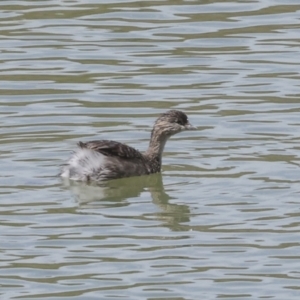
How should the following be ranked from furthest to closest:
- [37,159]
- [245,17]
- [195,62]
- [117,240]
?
1. [245,17]
2. [195,62]
3. [37,159]
4. [117,240]

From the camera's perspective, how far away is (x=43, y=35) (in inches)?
736

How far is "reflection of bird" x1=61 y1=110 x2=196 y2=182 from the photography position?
13.8 metres

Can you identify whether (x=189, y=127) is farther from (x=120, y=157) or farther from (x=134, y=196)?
(x=134, y=196)

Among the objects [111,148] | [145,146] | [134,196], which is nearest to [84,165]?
[111,148]

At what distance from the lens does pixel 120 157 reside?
1400cm

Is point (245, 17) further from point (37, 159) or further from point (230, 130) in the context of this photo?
point (37, 159)

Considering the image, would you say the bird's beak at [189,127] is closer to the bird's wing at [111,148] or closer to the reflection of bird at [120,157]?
the reflection of bird at [120,157]

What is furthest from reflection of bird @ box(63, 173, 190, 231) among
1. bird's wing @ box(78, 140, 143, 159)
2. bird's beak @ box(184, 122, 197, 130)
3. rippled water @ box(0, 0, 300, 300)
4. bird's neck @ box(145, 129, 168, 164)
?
bird's beak @ box(184, 122, 197, 130)

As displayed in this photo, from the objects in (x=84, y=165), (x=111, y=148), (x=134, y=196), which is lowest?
(x=134, y=196)

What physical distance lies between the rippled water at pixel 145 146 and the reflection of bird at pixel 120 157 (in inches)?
5.2

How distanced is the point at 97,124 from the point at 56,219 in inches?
131

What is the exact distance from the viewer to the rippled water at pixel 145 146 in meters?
10.8

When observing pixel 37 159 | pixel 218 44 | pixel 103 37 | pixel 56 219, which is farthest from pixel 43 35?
pixel 56 219

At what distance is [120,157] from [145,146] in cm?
128
